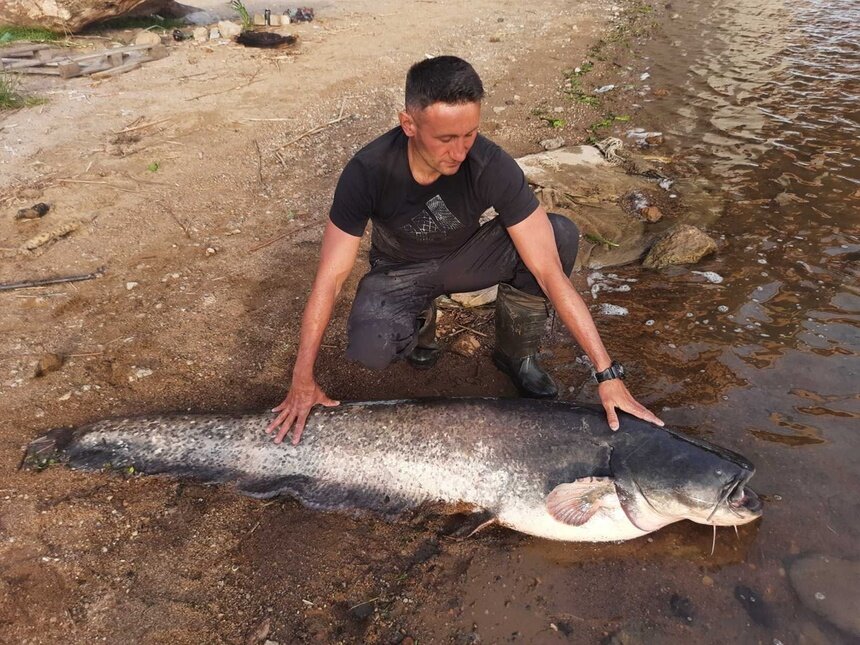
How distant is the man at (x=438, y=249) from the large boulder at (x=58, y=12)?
30.6 feet

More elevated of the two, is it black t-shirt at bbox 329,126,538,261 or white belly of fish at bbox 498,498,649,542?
black t-shirt at bbox 329,126,538,261

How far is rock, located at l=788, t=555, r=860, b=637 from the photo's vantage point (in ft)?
8.20

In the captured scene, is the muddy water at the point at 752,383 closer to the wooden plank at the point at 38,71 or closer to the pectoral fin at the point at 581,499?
the pectoral fin at the point at 581,499

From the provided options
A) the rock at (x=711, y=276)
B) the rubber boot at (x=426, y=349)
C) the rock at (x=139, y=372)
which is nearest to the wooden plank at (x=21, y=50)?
the rock at (x=139, y=372)

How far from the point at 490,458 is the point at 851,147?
603 centimetres

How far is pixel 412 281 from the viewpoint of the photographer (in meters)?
3.71

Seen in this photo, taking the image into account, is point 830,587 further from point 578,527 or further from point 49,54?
point 49,54

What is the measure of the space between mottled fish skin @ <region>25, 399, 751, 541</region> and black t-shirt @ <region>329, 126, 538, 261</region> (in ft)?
3.50

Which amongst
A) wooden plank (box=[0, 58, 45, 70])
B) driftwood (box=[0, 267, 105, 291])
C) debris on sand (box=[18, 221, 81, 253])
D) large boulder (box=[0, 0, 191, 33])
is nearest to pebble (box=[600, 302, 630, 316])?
driftwood (box=[0, 267, 105, 291])

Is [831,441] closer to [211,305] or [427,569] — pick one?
[427,569]

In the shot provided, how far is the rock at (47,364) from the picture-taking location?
3842 millimetres

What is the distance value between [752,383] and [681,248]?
4.94 ft

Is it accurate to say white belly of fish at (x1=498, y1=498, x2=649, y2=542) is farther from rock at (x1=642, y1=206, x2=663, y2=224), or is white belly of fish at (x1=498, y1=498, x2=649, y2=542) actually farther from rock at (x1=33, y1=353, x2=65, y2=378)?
rock at (x1=642, y1=206, x2=663, y2=224)

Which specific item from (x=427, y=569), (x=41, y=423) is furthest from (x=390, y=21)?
(x=427, y=569)
